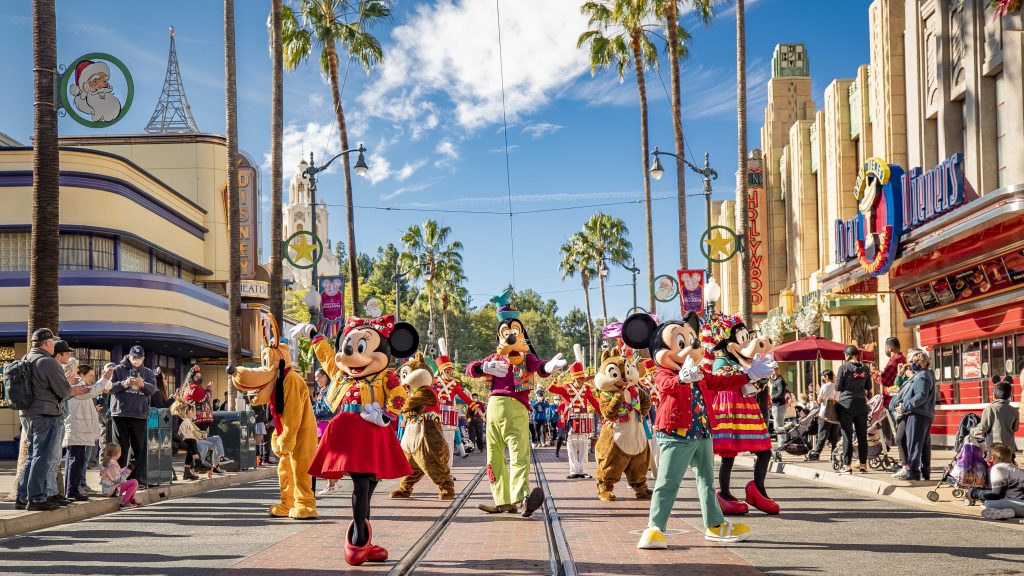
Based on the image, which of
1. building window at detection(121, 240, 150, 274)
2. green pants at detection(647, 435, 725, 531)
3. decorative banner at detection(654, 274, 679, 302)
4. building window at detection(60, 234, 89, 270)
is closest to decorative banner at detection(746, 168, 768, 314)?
decorative banner at detection(654, 274, 679, 302)

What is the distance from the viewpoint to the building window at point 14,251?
89.9 feet

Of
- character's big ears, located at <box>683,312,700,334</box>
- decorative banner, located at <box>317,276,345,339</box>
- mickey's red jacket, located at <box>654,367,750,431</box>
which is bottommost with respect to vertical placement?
mickey's red jacket, located at <box>654,367,750,431</box>

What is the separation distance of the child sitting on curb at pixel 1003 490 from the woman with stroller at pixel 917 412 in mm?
2203

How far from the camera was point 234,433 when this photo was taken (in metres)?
19.0

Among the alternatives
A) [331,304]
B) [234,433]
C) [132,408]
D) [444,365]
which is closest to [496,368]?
[444,365]

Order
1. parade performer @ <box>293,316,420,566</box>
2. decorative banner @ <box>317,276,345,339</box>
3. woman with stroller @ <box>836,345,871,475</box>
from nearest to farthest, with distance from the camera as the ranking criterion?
parade performer @ <box>293,316,420,566</box>, woman with stroller @ <box>836,345,871,475</box>, decorative banner @ <box>317,276,345,339</box>

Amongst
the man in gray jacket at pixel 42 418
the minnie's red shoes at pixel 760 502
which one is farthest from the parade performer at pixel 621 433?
the man in gray jacket at pixel 42 418

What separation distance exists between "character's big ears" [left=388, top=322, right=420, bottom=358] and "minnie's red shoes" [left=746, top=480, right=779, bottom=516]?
13.9 feet

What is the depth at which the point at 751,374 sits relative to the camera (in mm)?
9141

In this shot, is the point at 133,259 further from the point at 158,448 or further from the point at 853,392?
the point at 853,392

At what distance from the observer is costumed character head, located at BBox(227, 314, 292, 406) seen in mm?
10758

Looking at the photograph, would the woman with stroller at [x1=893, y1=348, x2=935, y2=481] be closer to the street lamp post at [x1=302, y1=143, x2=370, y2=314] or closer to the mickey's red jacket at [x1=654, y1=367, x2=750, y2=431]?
the mickey's red jacket at [x1=654, y1=367, x2=750, y2=431]

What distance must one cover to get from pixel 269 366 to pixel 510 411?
2.65 m

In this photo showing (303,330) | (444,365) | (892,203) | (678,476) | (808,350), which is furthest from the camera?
(808,350)
